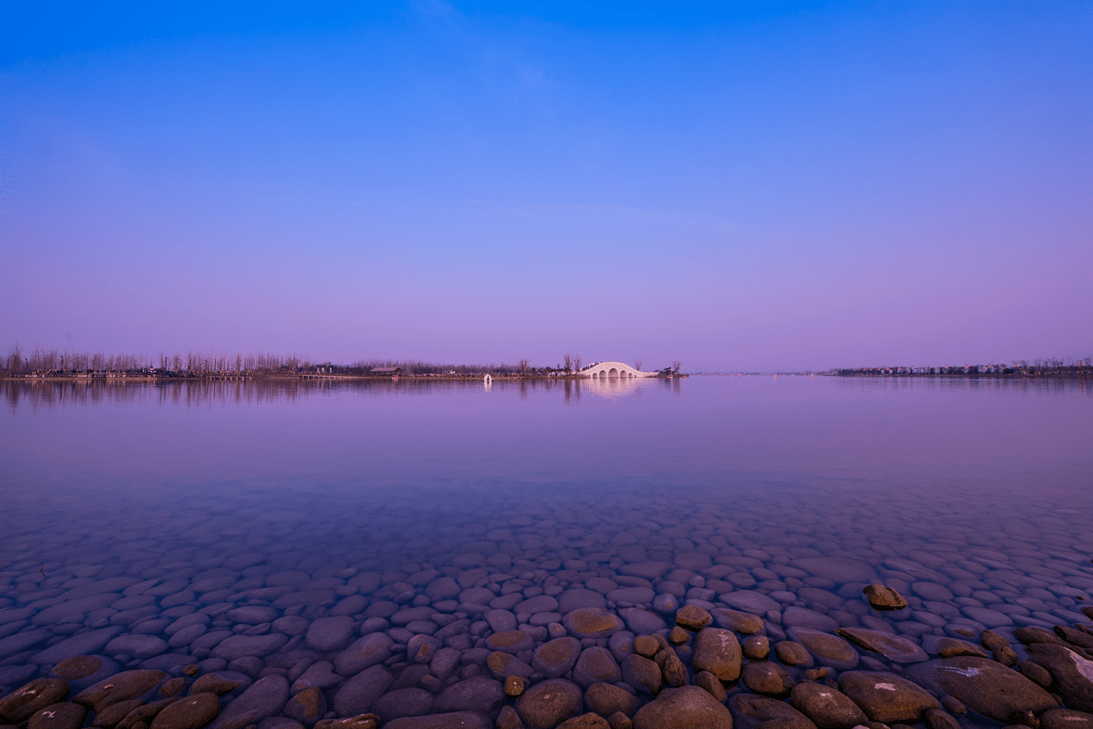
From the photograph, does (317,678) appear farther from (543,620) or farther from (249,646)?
(543,620)

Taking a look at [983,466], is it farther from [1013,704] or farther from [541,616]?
[541,616]

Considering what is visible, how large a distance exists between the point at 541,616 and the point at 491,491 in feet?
18.4

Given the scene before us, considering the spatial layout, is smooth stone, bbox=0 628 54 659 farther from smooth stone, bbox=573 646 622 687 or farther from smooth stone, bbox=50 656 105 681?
smooth stone, bbox=573 646 622 687

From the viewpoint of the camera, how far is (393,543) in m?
7.80

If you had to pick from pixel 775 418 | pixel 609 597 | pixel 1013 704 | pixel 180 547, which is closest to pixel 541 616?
pixel 609 597

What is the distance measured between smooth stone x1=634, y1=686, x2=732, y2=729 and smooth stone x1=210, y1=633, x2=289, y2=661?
358 centimetres

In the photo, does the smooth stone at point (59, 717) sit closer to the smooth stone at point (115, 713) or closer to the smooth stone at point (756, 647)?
the smooth stone at point (115, 713)

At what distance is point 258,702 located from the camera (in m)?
4.10

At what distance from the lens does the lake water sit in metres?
4.90

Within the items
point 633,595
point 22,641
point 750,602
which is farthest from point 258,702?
point 750,602

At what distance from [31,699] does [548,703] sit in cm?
420

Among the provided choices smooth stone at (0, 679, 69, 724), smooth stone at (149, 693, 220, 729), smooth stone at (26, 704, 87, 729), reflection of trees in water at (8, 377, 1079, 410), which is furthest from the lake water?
reflection of trees in water at (8, 377, 1079, 410)

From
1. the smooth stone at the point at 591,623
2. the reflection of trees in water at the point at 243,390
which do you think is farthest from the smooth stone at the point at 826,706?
the reflection of trees in water at the point at 243,390

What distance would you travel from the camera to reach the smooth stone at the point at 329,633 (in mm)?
4965
